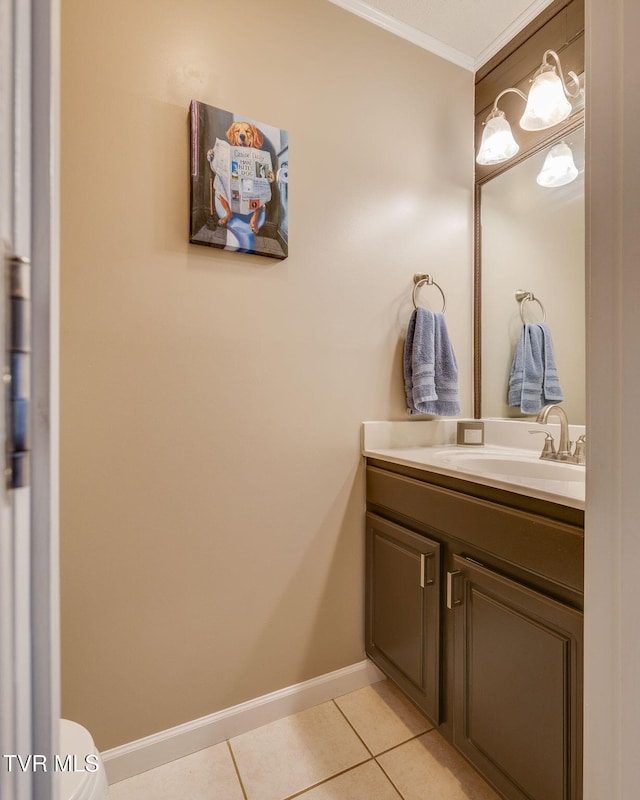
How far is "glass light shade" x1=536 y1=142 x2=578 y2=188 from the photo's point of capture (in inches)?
58.9

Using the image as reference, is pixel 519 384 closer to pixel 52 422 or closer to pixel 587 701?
pixel 587 701

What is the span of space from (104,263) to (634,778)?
4.70 ft

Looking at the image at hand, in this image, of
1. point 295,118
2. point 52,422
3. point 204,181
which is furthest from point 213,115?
point 52,422

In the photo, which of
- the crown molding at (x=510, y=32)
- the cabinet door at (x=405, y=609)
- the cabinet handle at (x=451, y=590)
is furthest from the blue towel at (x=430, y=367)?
the crown molding at (x=510, y=32)

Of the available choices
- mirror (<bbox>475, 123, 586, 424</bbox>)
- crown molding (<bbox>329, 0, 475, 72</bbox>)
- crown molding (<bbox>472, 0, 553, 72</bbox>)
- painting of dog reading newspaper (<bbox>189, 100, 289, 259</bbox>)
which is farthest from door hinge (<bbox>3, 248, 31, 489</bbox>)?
crown molding (<bbox>472, 0, 553, 72</bbox>)

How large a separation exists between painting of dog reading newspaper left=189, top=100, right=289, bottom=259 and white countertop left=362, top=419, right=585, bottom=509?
2.58 feet

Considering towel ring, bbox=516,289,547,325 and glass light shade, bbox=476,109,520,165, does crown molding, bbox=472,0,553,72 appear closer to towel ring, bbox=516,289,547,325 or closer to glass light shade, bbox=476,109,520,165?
glass light shade, bbox=476,109,520,165

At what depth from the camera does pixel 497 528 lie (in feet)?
3.35

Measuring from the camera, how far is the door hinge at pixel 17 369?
9.6 inches

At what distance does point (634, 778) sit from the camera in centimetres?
43

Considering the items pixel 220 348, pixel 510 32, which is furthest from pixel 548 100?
pixel 220 348

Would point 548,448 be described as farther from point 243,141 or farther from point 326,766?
point 243,141

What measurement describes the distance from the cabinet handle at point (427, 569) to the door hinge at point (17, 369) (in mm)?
1186

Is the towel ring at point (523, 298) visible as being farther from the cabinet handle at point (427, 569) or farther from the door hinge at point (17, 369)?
the door hinge at point (17, 369)
